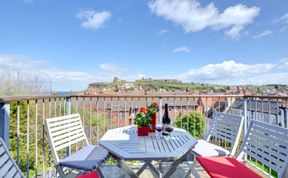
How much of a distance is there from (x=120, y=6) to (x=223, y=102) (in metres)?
7.52

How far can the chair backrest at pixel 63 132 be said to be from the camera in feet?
8.70

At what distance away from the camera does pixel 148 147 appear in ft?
6.45

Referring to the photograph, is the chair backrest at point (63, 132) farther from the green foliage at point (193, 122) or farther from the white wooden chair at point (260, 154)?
the green foliage at point (193, 122)

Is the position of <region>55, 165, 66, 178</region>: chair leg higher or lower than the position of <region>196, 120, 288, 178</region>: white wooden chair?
lower

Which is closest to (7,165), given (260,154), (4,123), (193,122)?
(4,123)

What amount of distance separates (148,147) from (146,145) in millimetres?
68

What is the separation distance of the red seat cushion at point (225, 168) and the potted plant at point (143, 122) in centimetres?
62

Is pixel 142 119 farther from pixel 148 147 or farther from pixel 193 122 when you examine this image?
pixel 193 122

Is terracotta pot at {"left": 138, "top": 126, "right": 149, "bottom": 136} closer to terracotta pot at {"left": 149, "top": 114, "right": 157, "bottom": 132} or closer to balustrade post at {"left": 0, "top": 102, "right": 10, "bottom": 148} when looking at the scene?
terracotta pot at {"left": 149, "top": 114, "right": 157, "bottom": 132}

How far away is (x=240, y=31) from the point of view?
13.7 m

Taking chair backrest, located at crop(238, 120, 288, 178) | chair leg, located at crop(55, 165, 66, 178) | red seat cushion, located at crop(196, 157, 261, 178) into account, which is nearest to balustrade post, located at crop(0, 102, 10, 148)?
chair leg, located at crop(55, 165, 66, 178)

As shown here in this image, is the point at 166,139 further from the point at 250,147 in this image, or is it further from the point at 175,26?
the point at 175,26

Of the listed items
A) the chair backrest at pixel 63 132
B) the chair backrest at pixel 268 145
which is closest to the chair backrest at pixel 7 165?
the chair backrest at pixel 63 132

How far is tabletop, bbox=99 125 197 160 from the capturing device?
1.75 m
